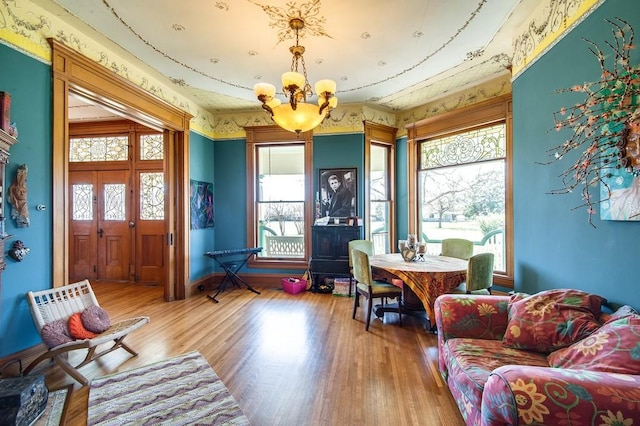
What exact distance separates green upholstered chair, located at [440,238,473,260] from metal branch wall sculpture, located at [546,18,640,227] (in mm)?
2075

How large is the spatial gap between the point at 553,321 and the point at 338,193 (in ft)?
11.8

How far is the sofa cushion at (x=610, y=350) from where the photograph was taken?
4.21 ft

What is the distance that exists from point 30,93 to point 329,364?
3533 millimetres

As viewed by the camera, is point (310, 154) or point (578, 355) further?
point (310, 154)

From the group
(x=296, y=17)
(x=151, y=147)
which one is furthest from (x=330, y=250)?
(x=151, y=147)

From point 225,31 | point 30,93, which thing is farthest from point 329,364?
point 30,93

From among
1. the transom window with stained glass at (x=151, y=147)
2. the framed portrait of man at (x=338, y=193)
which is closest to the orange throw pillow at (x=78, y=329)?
the framed portrait of man at (x=338, y=193)

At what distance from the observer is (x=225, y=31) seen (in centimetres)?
278

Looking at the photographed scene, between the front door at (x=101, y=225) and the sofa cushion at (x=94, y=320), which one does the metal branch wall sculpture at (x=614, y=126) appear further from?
the front door at (x=101, y=225)

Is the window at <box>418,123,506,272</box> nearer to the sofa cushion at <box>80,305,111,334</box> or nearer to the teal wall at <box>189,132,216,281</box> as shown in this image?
the teal wall at <box>189,132,216,281</box>

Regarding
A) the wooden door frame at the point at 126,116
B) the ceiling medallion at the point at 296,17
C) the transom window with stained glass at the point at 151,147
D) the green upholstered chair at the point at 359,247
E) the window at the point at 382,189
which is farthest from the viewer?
the transom window with stained glass at the point at 151,147

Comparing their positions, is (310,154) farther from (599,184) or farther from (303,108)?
(599,184)

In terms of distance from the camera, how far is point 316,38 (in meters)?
2.91

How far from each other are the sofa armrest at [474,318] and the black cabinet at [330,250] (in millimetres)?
2614
